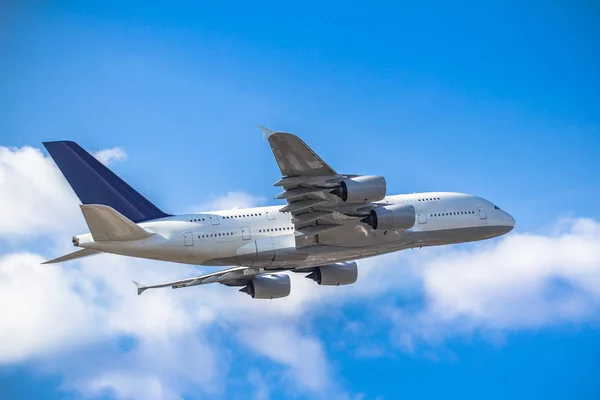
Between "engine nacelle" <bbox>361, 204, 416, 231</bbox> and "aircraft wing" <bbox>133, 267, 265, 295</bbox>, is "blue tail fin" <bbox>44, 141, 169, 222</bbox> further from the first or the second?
"engine nacelle" <bbox>361, 204, 416, 231</bbox>

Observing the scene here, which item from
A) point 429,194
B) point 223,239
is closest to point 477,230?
point 429,194

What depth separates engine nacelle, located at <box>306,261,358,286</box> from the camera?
5312 cm

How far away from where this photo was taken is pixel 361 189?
42312 millimetres

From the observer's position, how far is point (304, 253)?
4678 centimetres

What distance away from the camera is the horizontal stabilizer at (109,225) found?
41.5 meters

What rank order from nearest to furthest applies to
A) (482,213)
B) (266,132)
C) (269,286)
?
1. (266,132)
2. (482,213)
3. (269,286)

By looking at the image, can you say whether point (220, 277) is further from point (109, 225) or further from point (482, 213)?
point (482, 213)

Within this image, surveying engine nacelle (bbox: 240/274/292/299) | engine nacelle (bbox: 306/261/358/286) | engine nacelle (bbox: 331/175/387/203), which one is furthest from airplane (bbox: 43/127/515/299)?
engine nacelle (bbox: 240/274/292/299)

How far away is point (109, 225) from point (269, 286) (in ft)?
48.6

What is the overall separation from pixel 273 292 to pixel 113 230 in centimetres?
1463

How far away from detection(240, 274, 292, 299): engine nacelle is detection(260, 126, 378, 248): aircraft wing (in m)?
8.59

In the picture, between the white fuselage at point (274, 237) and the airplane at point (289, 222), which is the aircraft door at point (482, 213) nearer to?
the airplane at point (289, 222)

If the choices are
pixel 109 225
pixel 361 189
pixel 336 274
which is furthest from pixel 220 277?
pixel 361 189

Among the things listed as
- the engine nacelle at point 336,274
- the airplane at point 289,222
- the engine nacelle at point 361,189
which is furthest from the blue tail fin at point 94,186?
the engine nacelle at point 336,274
